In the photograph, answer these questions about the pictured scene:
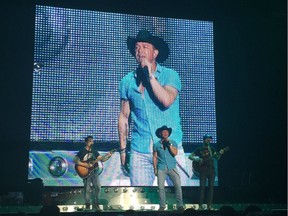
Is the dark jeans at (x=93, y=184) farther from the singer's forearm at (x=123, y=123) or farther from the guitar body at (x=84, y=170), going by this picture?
the singer's forearm at (x=123, y=123)

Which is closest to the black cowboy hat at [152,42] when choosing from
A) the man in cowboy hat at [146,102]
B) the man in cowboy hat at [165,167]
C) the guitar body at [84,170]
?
the man in cowboy hat at [146,102]

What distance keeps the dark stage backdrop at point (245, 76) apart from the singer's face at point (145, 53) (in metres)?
0.87

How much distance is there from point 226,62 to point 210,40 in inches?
28.5

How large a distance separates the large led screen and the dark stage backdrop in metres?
0.37

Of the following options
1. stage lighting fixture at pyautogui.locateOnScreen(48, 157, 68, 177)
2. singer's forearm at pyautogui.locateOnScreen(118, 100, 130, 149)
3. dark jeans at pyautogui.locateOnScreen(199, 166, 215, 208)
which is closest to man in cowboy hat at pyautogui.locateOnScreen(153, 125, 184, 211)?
dark jeans at pyautogui.locateOnScreen(199, 166, 215, 208)

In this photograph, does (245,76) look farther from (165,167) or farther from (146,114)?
(165,167)

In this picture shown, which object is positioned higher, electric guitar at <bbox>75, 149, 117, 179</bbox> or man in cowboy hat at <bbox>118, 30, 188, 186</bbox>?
man in cowboy hat at <bbox>118, 30, 188, 186</bbox>

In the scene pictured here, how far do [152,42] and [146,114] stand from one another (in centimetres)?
159

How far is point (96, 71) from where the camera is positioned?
356 inches

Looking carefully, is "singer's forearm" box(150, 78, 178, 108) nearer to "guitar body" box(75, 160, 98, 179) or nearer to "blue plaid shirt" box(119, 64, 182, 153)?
"blue plaid shirt" box(119, 64, 182, 153)

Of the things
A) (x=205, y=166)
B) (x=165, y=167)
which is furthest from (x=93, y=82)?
(x=205, y=166)

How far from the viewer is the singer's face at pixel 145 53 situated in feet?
30.5

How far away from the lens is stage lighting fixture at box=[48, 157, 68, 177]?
8.50 m

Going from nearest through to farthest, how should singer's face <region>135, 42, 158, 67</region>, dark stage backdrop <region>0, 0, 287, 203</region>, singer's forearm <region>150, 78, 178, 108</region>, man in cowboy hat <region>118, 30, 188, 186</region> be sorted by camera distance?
man in cowboy hat <region>118, 30, 188, 186</region>
singer's forearm <region>150, 78, 178, 108</region>
singer's face <region>135, 42, 158, 67</region>
dark stage backdrop <region>0, 0, 287, 203</region>
